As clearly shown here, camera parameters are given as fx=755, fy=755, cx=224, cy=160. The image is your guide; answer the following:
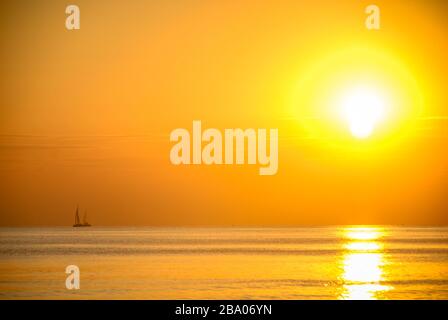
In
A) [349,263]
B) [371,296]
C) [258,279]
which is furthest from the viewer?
[349,263]

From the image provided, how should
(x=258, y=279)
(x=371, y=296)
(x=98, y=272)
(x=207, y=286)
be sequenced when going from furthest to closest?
(x=98, y=272) → (x=258, y=279) → (x=207, y=286) → (x=371, y=296)

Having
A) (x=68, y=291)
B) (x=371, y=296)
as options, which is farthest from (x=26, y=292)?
(x=371, y=296)

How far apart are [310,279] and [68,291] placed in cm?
1383

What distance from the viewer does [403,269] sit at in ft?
159

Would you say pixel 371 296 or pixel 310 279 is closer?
pixel 371 296

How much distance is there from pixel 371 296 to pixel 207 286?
305 inches
